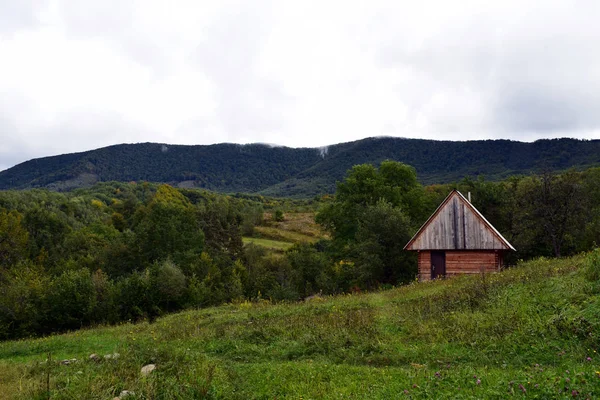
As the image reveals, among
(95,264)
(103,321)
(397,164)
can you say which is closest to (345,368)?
(103,321)

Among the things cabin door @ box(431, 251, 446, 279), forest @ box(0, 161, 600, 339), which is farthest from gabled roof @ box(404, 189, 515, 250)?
forest @ box(0, 161, 600, 339)

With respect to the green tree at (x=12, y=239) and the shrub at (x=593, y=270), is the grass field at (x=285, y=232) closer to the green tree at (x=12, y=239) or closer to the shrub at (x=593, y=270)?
the green tree at (x=12, y=239)

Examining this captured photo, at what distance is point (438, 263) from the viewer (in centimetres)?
2744

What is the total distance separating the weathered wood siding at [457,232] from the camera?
25781 millimetres

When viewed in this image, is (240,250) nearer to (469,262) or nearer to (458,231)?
(458,231)

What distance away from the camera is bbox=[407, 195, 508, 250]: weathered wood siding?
2578 centimetres

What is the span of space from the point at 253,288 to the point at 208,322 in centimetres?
3116

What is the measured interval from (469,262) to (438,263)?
76.6 inches

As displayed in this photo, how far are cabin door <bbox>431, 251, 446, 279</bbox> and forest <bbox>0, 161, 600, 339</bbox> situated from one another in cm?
242

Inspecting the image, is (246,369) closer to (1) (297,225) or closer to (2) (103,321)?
(2) (103,321)

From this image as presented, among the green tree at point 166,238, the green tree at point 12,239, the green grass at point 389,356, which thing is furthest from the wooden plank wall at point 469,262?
the green tree at point 12,239

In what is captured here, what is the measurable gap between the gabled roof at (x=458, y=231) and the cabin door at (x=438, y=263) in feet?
2.47

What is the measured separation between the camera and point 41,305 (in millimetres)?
24703

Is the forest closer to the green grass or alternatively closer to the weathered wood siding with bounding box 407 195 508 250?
the weathered wood siding with bounding box 407 195 508 250
